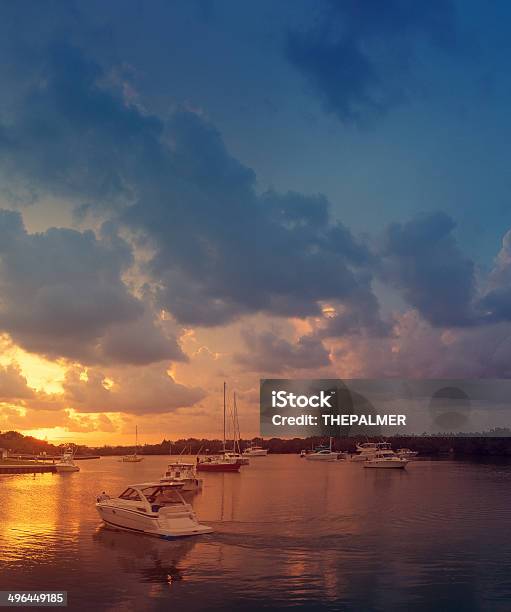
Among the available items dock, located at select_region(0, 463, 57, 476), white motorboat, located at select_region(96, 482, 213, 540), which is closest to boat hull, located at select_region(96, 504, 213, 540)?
white motorboat, located at select_region(96, 482, 213, 540)

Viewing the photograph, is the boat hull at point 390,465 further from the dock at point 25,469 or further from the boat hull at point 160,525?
the boat hull at point 160,525

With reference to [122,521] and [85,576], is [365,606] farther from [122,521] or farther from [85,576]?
[122,521]

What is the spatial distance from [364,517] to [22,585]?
124ft

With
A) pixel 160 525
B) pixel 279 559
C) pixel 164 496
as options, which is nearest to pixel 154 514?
pixel 160 525

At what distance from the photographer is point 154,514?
44875 millimetres

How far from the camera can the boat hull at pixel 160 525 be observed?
44.1 m

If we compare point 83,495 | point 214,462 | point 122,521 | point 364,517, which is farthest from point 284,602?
point 214,462

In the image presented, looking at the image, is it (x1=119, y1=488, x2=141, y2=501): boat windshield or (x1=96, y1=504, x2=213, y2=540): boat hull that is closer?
(x1=96, y1=504, x2=213, y2=540): boat hull

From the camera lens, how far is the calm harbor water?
3006 cm

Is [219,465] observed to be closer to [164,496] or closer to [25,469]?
[25,469]

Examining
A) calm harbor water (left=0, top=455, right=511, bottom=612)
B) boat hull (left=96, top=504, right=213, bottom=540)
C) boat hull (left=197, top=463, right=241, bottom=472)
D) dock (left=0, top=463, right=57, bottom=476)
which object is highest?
boat hull (left=96, top=504, right=213, bottom=540)

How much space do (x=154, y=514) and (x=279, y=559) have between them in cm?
1037

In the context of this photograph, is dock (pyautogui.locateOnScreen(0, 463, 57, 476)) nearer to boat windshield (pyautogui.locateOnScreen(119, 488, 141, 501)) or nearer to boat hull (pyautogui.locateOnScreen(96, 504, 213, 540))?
boat windshield (pyautogui.locateOnScreen(119, 488, 141, 501))

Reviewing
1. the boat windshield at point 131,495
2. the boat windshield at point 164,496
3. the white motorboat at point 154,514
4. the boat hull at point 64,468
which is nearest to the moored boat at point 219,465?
the boat hull at point 64,468
